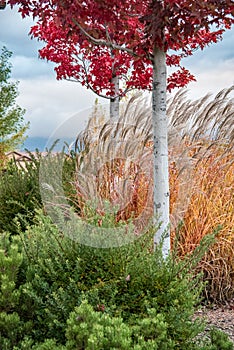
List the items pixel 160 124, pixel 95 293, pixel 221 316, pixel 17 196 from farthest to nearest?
pixel 17 196, pixel 221 316, pixel 160 124, pixel 95 293

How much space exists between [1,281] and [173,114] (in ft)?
10.4

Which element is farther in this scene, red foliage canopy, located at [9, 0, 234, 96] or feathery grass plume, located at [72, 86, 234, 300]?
feathery grass plume, located at [72, 86, 234, 300]

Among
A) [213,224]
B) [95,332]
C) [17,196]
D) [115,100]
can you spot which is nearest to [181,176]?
[213,224]

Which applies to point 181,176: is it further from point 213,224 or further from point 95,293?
point 95,293

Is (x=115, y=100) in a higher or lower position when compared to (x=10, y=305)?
higher

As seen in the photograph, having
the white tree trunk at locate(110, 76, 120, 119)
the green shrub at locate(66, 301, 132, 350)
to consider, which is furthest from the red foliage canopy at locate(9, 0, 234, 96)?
the white tree trunk at locate(110, 76, 120, 119)

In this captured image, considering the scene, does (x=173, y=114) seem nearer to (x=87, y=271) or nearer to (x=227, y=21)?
(x=227, y=21)

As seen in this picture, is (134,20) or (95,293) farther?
(134,20)

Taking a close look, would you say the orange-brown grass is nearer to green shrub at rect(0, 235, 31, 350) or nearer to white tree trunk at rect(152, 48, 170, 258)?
white tree trunk at rect(152, 48, 170, 258)

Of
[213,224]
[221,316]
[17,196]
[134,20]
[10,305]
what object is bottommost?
[221,316]

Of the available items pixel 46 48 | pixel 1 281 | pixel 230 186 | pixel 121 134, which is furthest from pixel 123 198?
pixel 46 48

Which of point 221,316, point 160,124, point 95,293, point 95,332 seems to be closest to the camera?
point 95,332

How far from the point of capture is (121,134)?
16.6 feet

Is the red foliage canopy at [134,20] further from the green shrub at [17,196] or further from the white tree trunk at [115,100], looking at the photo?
the white tree trunk at [115,100]
